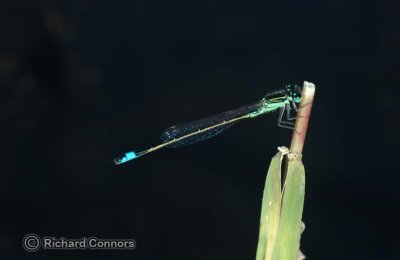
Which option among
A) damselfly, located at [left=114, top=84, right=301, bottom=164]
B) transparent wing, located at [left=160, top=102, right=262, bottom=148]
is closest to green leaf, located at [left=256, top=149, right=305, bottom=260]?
damselfly, located at [left=114, top=84, right=301, bottom=164]

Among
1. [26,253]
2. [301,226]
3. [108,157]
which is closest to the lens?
[301,226]

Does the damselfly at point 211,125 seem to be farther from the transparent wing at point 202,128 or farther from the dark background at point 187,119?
the dark background at point 187,119

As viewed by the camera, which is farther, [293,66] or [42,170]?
[293,66]

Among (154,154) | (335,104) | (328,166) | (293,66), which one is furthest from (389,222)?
(154,154)

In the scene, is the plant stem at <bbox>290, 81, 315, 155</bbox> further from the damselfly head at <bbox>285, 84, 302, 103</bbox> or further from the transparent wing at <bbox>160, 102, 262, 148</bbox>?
the transparent wing at <bbox>160, 102, 262, 148</bbox>

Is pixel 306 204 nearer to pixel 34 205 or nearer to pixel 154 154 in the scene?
pixel 154 154

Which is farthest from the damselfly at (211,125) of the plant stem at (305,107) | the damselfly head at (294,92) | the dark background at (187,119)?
the plant stem at (305,107)

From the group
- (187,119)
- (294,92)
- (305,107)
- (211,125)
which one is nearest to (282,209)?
(305,107)

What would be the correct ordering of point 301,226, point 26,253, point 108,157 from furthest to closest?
1. point 108,157
2. point 26,253
3. point 301,226
